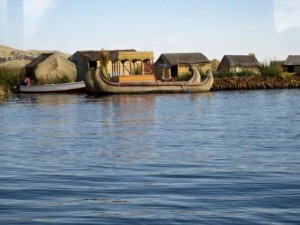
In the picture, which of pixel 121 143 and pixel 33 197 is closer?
pixel 33 197

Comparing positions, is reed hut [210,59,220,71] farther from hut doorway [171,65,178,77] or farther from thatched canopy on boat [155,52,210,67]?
hut doorway [171,65,178,77]

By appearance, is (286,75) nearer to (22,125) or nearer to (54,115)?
(54,115)

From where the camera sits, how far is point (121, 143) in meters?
16.8

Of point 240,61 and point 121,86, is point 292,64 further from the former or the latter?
point 121,86

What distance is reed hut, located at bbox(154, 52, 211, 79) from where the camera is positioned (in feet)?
240

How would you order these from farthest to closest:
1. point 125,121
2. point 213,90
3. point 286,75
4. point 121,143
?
point 286,75 < point 213,90 < point 125,121 < point 121,143

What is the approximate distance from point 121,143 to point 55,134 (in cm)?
328

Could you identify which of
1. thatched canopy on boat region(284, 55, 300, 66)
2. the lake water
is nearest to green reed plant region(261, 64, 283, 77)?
thatched canopy on boat region(284, 55, 300, 66)

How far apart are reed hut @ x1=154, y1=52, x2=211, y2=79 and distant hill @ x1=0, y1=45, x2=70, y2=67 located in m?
48.2

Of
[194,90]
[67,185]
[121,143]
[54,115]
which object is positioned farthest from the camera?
[194,90]

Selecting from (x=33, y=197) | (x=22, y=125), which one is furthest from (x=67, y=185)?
(x=22, y=125)

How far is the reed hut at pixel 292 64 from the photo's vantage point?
78.5 m

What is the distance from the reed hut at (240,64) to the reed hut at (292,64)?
4590 millimetres

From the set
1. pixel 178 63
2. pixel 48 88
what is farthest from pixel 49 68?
pixel 178 63
